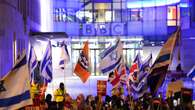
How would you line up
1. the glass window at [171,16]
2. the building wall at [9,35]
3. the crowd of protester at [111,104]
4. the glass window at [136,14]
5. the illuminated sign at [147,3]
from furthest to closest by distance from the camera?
the glass window at [136,14]
the illuminated sign at [147,3]
the glass window at [171,16]
the building wall at [9,35]
the crowd of protester at [111,104]

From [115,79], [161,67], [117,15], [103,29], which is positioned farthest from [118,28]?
[161,67]

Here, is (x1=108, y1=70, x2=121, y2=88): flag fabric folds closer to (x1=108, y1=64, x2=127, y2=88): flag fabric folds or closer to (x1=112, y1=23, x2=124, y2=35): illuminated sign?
(x1=108, y1=64, x2=127, y2=88): flag fabric folds

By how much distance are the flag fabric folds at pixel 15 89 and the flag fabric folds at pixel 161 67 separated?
5.05m

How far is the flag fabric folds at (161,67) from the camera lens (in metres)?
14.2

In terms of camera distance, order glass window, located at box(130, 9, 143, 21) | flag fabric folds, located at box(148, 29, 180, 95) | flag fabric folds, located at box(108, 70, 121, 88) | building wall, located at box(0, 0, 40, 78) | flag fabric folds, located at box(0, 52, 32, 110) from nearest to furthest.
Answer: flag fabric folds, located at box(0, 52, 32, 110), flag fabric folds, located at box(148, 29, 180, 95), flag fabric folds, located at box(108, 70, 121, 88), building wall, located at box(0, 0, 40, 78), glass window, located at box(130, 9, 143, 21)

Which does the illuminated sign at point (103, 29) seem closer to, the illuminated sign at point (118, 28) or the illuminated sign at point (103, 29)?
the illuminated sign at point (103, 29)

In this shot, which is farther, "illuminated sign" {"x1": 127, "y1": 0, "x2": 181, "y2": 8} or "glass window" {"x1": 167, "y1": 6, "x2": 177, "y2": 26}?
"illuminated sign" {"x1": 127, "y1": 0, "x2": 181, "y2": 8}

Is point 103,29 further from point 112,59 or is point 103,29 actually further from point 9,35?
point 112,59

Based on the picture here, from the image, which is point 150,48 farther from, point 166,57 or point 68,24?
point 166,57

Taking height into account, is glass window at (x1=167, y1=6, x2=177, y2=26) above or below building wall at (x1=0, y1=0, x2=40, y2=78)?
above

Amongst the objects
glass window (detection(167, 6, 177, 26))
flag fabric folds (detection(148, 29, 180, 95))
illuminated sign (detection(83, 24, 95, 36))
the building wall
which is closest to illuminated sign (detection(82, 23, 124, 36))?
illuminated sign (detection(83, 24, 95, 36))

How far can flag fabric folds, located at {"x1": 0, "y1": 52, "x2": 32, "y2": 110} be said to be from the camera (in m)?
9.48

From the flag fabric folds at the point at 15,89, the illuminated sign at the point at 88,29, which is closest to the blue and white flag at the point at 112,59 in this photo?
the flag fabric folds at the point at 15,89

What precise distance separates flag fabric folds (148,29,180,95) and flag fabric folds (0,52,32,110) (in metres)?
5.05
